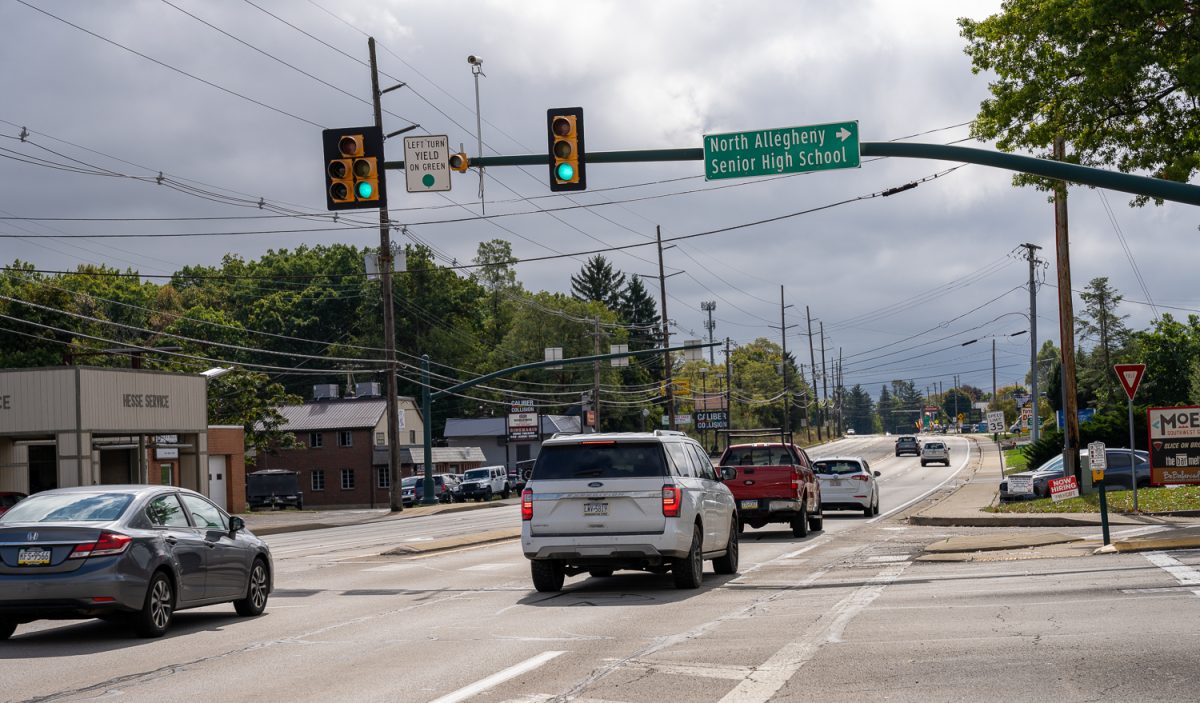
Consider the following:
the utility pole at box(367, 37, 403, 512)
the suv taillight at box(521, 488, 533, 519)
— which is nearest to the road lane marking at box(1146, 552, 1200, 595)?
the suv taillight at box(521, 488, 533, 519)

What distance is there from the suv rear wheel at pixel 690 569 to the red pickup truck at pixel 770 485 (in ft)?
28.2

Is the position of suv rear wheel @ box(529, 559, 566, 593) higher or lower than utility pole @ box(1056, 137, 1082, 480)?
lower

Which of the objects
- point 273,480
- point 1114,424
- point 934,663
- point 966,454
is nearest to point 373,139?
point 934,663

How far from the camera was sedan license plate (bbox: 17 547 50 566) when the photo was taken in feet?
39.6

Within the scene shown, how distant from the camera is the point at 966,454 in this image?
99438mm

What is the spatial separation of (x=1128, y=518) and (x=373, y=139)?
1601 centimetres

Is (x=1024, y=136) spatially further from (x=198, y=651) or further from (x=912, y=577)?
(x=198, y=651)

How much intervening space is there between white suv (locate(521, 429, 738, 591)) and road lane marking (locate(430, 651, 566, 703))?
4.73 m

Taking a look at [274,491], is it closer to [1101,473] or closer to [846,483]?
[846,483]

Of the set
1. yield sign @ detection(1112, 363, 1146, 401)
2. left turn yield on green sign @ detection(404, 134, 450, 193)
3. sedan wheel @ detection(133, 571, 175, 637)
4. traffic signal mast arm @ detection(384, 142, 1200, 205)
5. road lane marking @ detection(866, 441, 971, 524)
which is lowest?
road lane marking @ detection(866, 441, 971, 524)

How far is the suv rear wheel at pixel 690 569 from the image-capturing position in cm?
1591

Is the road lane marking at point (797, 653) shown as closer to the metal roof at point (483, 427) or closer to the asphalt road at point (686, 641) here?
the asphalt road at point (686, 641)

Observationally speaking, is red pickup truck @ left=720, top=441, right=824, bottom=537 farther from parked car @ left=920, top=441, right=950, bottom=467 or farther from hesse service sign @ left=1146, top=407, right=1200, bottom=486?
parked car @ left=920, top=441, right=950, bottom=467

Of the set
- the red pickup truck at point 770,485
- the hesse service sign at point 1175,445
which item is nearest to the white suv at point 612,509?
the red pickup truck at point 770,485
